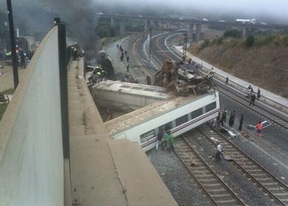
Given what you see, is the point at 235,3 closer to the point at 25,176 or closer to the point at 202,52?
the point at 202,52

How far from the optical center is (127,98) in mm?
18984

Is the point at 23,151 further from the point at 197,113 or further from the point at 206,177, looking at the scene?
the point at 197,113

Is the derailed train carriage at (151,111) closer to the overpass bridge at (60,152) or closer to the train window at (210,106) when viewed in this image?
the train window at (210,106)

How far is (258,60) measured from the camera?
34.1m

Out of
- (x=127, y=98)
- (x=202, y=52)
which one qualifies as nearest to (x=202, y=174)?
(x=127, y=98)

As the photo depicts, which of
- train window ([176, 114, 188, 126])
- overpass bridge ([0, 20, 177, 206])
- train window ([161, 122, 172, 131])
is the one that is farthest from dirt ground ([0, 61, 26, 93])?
train window ([176, 114, 188, 126])

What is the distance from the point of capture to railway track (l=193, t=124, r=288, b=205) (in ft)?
37.7

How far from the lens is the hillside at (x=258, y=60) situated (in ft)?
96.7

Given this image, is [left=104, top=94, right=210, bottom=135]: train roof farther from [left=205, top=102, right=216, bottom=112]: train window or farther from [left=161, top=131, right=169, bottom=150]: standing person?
[left=161, top=131, right=169, bottom=150]: standing person

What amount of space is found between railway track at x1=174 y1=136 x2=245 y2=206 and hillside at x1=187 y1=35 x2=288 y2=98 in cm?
1499

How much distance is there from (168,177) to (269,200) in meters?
3.45

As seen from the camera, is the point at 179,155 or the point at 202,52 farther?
the point at 202,52

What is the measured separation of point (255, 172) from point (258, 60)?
2330cm

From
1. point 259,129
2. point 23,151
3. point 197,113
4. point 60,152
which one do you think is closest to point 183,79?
point 197,113
